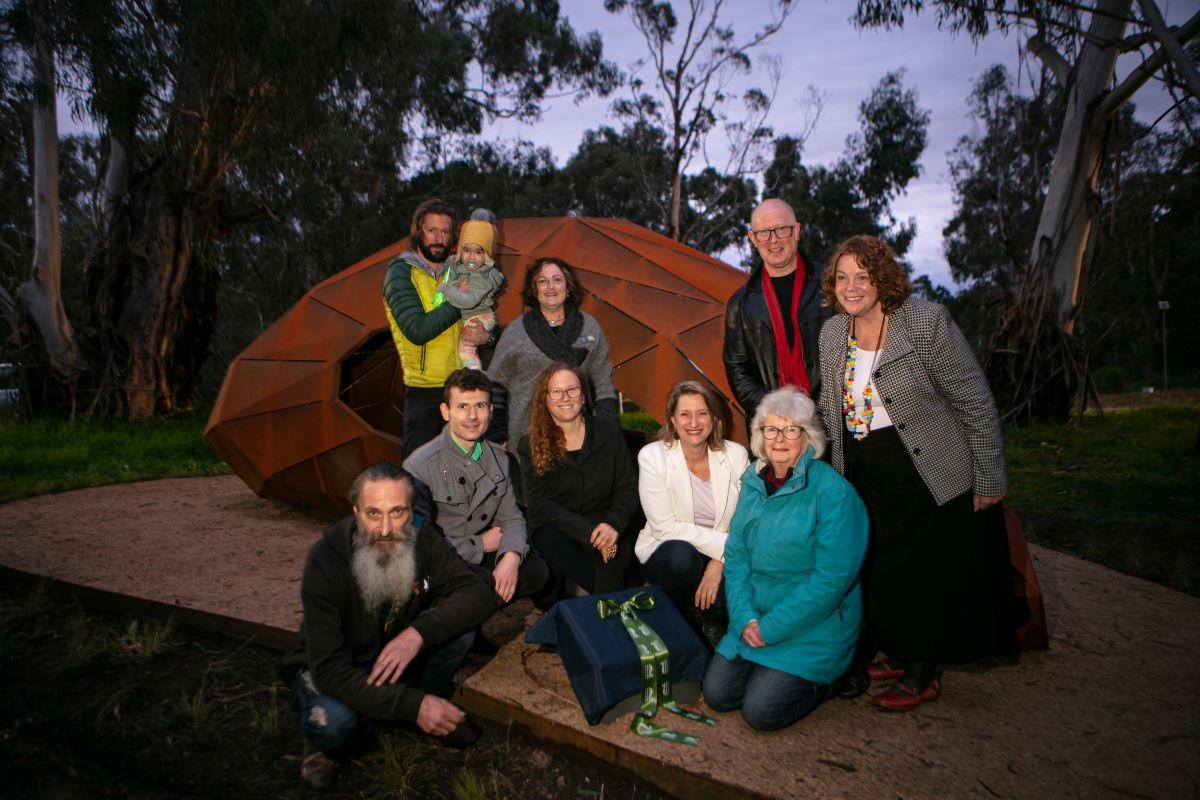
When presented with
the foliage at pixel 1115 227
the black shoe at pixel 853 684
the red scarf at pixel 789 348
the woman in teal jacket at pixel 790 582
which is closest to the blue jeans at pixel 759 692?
the woman in teal jacket at pixel 790 582

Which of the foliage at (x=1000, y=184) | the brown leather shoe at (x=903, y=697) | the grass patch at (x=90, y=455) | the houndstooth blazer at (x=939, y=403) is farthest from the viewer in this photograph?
the foliage at (x=1000, y=184)

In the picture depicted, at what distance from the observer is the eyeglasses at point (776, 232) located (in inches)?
150

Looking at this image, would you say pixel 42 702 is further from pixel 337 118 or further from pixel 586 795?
pixel 337 118

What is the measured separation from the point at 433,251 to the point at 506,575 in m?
1.92

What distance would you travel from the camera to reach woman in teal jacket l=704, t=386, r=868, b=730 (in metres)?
3.02

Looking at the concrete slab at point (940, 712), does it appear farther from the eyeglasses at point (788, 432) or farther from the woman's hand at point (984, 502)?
the eyeglasses at point (788, 432)

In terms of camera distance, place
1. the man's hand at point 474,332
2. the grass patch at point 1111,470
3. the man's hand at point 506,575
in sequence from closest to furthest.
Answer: the man's hand at point 506,575
the man's hand at point 474,332
the grass patch at point 1111,470

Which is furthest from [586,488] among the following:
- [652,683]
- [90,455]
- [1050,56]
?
[1050,56]

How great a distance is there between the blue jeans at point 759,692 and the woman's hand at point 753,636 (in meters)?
0.10

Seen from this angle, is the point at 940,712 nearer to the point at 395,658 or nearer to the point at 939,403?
the point at 939,403

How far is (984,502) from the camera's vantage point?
3184 mm

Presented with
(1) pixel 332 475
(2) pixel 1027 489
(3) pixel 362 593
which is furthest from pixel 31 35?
(2) pixel 1027 489

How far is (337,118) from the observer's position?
13.1 metres

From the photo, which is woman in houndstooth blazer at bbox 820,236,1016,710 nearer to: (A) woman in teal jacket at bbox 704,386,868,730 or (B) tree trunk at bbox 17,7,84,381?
(A) woman in teal jacket at bbox 704,386,868,730
